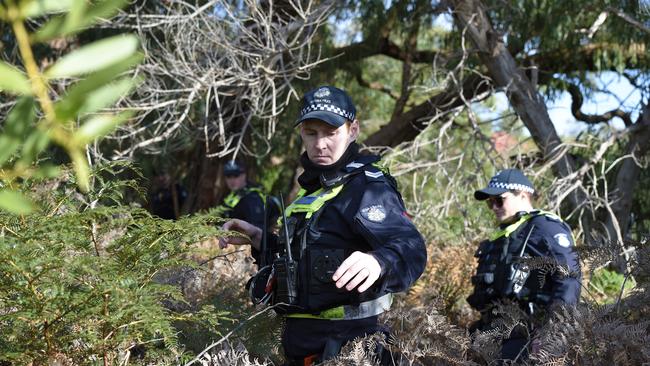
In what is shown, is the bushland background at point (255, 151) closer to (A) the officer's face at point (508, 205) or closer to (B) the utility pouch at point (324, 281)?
(B) the utility pouch at point (324, 281)

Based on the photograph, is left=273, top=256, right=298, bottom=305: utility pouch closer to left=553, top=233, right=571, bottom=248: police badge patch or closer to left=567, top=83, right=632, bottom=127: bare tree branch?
left=553, top=233, right=571, bottom=248: police badge patch

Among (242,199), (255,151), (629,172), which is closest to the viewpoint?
(242,199)

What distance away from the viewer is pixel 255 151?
10.7 meters

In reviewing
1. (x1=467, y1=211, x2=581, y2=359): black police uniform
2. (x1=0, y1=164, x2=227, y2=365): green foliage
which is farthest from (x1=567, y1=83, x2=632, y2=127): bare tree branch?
(x1=0, y1=164, x2=227, y2=365): green foliage

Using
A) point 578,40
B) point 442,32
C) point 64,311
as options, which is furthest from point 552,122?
point 64,311

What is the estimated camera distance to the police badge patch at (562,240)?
15.8ft

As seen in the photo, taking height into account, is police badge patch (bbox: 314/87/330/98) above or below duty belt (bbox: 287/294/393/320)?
above

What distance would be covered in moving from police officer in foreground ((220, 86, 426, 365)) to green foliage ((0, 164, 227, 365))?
0.48 m

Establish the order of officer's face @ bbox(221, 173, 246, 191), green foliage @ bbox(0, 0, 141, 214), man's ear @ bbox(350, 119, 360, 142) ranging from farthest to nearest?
officer's face @ bbox(221, 173, 246, 191), man's ear @ bbox(350, 119, 360, 142), green foliage @ bbox(0, 0, 141, 214)

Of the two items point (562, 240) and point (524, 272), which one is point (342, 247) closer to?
point (524, 272)

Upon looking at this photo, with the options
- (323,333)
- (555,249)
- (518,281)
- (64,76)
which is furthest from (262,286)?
(64,76)

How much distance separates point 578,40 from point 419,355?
6917mm

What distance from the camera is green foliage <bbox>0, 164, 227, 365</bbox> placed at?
2.40m

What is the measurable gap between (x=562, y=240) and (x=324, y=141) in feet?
6.73
